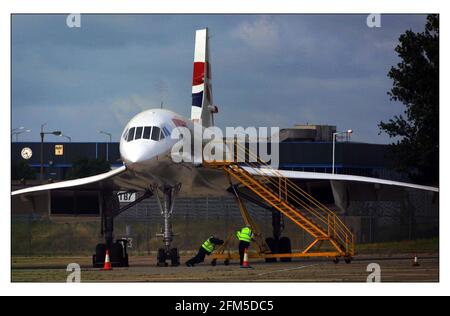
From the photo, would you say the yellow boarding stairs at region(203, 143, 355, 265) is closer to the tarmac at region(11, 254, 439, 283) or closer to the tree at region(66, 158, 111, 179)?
the tarmac at region(11, 254, 439, 283)

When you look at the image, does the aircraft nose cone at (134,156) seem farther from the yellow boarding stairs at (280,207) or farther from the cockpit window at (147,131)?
the yellow boarding stairs at (280,207)

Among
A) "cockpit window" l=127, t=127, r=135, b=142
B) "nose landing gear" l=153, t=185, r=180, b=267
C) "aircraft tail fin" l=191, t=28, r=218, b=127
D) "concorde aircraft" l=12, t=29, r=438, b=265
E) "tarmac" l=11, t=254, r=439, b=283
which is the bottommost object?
"tarmac" l=11, t=254, r=439, b=283

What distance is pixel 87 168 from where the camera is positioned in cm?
6059

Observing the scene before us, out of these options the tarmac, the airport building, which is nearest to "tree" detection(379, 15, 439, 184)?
the airport building

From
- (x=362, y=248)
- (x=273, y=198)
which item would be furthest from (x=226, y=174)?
(x=362, y=248)

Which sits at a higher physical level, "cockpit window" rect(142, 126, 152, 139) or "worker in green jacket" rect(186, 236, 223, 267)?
"cockpit window" rect(142, 126, 152, 139)

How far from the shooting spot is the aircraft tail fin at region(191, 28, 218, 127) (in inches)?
1414

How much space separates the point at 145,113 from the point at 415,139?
1588cm

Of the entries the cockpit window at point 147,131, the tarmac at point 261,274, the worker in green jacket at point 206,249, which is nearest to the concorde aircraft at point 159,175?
the cockpit window at point 147,131

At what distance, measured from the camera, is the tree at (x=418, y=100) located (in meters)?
38.4

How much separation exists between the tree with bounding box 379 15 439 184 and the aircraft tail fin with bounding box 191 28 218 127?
7.62 meters

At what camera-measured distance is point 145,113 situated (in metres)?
27.4

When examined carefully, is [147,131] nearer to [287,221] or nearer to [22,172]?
[287,221]

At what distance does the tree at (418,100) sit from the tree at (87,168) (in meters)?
23.1
